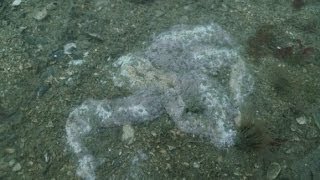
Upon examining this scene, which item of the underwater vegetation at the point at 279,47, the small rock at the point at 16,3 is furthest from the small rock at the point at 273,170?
the small rock at the point at 16,3

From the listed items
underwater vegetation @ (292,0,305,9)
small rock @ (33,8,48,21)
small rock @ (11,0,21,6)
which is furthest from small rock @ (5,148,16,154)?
underwater vegetation @ (292,0,305,9)

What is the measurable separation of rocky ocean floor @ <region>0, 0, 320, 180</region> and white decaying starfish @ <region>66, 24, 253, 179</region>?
0.05ft

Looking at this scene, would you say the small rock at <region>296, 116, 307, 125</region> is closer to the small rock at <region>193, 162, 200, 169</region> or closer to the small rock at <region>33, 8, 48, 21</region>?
the small rock at <region>193, 162, 200, 169</region>

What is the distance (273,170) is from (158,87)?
1.14 metres

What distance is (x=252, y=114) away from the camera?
351 cm

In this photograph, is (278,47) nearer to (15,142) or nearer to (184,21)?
(184,21)

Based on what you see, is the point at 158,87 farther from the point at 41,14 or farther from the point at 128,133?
the point at 41,14

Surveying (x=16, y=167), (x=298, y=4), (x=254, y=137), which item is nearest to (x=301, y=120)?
(x=254, y=137)

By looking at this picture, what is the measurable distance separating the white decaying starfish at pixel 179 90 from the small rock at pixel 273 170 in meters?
0.38

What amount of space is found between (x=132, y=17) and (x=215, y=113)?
1.31m

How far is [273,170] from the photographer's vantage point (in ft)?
10.7

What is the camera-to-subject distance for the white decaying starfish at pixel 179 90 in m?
3.41

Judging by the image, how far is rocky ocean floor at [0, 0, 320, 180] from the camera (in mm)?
3264

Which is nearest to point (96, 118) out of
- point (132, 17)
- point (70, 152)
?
point (70, 152)
